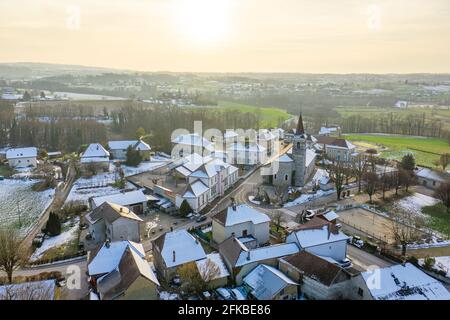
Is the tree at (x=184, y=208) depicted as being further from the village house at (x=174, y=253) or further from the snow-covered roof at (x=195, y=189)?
the village house at (x=174, y=253)

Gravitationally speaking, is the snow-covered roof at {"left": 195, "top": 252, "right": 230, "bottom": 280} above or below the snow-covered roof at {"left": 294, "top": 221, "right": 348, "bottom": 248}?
below

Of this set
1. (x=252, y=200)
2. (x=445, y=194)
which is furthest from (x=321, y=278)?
(x=445, y=194)

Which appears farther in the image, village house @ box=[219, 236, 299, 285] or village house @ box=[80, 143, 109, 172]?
village house @ box=[80, 143, 109, 172]

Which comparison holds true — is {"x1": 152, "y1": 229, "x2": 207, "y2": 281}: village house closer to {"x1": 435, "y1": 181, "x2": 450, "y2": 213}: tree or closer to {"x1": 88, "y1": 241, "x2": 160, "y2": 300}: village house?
{"x1": 88, "y1": 241, "x2": 160, "y2": 300}: village house

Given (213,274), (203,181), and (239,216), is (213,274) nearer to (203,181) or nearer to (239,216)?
(239,216)

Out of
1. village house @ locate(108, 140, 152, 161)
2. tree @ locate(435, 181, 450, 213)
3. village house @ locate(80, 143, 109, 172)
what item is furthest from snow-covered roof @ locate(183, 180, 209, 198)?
tree @ locate(435, 181, 450, 213)
